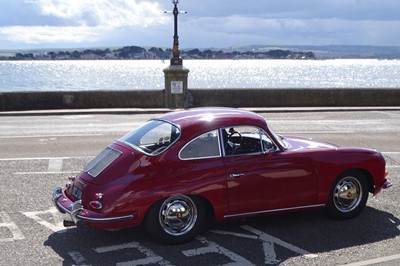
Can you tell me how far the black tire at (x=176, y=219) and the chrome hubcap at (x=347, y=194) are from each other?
6.07ft

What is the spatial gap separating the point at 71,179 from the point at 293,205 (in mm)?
2739

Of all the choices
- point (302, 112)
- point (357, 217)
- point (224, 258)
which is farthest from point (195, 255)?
point (302, 112)

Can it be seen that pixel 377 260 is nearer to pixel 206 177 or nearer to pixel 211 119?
pixel 206 177

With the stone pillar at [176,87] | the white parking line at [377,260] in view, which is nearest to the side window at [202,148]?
the white parking line at [377,260]

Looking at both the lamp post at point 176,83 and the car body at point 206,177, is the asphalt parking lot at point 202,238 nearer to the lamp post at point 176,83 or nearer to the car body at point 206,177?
the car body at point 206,177

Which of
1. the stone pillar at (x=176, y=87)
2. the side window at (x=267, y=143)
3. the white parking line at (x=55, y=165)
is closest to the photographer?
the side window at (x=267, y=143)

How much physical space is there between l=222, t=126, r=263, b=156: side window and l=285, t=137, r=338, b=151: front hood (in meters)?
0.49

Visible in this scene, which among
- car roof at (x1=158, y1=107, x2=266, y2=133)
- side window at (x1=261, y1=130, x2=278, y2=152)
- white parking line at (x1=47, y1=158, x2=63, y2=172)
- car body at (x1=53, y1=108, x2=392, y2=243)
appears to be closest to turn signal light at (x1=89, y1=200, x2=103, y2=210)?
car body at (x1=53, y1=108, x2=392, y2=243)

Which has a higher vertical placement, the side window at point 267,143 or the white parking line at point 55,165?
the side window at point 267,143

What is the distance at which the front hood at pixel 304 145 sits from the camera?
22.4 feet

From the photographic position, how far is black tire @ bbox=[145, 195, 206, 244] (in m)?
5.93

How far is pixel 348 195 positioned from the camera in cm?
693

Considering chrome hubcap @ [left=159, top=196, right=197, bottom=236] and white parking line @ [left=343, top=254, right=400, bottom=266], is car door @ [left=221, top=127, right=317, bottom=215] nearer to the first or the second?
chrome hubcap @ [left=159, top=196, right=197, bottom=236]

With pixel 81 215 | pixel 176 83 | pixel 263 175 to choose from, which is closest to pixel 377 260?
pixel 263 175
